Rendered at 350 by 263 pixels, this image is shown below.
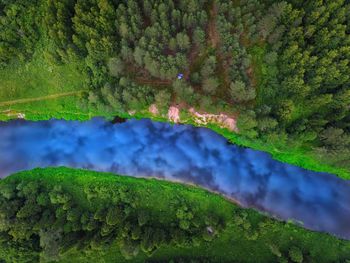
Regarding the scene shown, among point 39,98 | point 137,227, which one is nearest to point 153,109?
point 137,227

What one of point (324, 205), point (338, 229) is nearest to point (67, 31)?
point (324, 205)

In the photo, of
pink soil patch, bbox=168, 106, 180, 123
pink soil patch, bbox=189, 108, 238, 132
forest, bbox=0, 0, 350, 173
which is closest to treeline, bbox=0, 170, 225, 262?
pink soil patch, bbox=168, 106, 180, 123

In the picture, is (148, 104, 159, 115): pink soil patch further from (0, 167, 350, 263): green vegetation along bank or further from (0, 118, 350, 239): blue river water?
(0, 167, 350, 263): green vegetation along bank

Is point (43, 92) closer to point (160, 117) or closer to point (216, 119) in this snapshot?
point (160, 117)

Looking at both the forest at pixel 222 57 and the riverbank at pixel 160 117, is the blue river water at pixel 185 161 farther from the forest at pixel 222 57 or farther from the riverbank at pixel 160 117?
the forest at pixel 222 57

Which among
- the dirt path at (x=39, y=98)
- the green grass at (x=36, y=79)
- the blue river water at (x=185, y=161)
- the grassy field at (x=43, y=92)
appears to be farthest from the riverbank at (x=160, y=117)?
the green grass at (x=36, y=79)
